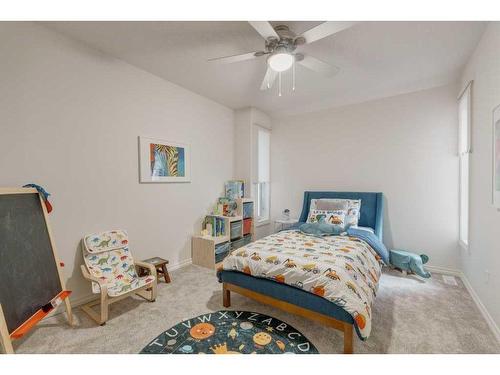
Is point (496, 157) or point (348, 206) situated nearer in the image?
point (496, 157)

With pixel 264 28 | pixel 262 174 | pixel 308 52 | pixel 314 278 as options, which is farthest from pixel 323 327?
pixel 262 174

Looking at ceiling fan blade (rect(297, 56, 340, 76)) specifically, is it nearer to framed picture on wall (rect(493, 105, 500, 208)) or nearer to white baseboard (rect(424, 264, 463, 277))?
framed picture on wall (rect(493, 105, 500, 208))

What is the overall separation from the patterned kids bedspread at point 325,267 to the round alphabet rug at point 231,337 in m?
0.40

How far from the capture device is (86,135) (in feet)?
7.82

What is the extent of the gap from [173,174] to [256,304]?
209 centimetres

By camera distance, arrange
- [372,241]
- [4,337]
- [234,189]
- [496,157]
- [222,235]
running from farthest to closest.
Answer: [234,189] → [222,235] → [372,241] → [496,157] → [4,337]

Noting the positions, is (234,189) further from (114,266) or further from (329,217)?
(114,266)

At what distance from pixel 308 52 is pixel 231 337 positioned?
2.92 meters

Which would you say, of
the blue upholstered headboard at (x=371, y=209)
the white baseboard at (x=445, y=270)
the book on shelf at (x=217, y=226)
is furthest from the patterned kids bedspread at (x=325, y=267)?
the white baseboard at (x=445, y=270)

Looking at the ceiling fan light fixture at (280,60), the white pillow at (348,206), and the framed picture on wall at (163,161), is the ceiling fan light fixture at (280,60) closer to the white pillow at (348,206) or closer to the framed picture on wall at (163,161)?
the framed picture on wall at (163,161)

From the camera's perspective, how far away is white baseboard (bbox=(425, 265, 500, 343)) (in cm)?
186

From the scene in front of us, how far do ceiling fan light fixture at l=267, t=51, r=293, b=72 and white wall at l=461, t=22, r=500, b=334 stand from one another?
5.60ft

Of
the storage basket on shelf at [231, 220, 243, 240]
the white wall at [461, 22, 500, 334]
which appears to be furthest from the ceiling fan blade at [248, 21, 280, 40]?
the storage basket on shelf at [231, 220, 243, 240]

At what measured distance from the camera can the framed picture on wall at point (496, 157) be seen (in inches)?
71.4
